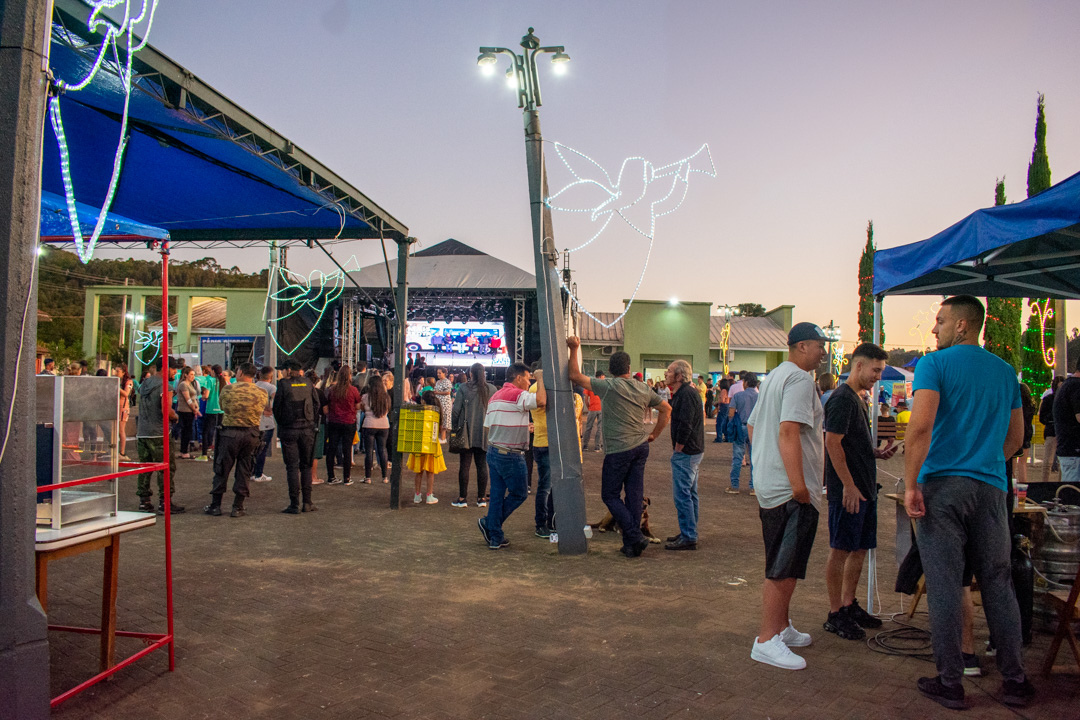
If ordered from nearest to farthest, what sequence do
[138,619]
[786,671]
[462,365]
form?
1. [786,671]
2. [138,619]
3. [462,365]

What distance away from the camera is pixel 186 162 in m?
7.63

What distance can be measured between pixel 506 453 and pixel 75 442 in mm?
3736

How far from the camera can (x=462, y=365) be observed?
2608 centimetres

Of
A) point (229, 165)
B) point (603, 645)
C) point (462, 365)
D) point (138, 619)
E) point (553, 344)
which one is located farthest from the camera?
point (462, 365)

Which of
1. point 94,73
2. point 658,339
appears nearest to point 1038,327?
point 658,339

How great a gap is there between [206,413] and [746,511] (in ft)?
32.4

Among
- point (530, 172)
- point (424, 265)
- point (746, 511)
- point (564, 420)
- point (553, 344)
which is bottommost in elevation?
point (746, 511)

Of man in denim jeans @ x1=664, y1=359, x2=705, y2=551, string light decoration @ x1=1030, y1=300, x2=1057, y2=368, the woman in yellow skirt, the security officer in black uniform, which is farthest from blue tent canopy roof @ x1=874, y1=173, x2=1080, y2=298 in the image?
string light decoration @ x1=1030, y1=300, x2=1057, y2=368

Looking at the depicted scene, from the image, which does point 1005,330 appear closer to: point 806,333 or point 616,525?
point 616,525

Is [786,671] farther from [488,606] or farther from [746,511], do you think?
[746,511]

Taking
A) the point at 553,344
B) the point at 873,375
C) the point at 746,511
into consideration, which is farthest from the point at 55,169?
the point at 746,511

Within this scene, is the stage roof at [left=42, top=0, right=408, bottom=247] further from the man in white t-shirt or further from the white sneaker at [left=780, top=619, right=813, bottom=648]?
the white sneaker at [left=780, top=619, right=813, bottom=648]

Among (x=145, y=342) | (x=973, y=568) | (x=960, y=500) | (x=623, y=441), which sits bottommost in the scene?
(x=973, y=568)

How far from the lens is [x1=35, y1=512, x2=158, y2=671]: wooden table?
3158 millimetres
